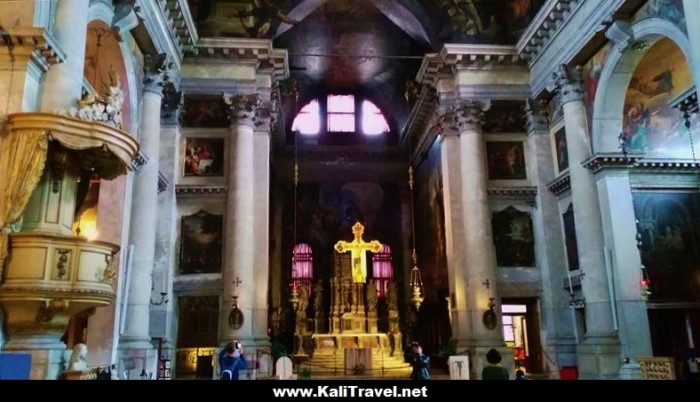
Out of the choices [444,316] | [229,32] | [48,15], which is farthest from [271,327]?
→ [48,15]

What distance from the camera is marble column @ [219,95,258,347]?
1605cm

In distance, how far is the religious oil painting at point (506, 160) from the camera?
1858cm

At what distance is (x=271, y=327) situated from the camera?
80.9ft

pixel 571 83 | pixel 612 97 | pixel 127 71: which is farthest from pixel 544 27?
pixel 127 71

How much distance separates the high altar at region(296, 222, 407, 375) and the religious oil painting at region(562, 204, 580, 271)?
23.9 feet

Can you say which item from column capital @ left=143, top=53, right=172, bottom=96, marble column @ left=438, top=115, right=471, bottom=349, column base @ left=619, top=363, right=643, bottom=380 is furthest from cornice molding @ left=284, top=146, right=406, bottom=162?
column base @ left=619, top=363, right=643, bottom=380

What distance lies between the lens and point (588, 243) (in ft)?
47.5

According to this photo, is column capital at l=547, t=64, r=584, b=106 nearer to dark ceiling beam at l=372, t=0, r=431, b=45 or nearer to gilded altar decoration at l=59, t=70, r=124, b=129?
dark ceiling beam at l=372, t=0, r=431, b=45

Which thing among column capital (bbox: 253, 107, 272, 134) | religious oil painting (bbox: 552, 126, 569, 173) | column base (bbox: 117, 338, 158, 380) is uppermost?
column capital (bbox: 253, 107, 272, 134)

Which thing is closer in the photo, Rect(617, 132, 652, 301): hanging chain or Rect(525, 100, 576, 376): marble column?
Rect(617, 132, 652, 301): hanging chain

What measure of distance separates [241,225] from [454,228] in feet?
22.5

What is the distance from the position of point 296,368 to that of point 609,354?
9.79 meters

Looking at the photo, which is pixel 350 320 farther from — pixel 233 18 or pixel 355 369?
pixel 233 18

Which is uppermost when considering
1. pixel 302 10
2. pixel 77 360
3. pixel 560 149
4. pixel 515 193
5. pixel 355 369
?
pixel 302 10
